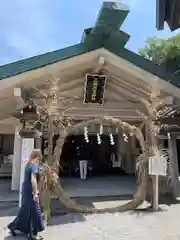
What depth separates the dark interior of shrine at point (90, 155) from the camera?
12.9m

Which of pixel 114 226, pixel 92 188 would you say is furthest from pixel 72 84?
pixel 114 226

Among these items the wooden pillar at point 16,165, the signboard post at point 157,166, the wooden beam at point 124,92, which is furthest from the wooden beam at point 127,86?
the wooden pillar at point 16,165

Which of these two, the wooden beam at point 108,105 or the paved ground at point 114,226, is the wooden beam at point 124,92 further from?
the paved ground at point 114,226

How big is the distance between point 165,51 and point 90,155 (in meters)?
8.29

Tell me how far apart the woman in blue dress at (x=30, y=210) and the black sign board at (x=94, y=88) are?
3.73 metres

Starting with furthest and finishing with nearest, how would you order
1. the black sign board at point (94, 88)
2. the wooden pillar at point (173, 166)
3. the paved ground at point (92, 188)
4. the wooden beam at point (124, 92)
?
the wooden beam at point (124, 92)
the paved ground at point (92, 188)
the black sign board at point (94, 88)
the wooden pillar at point (173, 166)

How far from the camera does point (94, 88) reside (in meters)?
8.21

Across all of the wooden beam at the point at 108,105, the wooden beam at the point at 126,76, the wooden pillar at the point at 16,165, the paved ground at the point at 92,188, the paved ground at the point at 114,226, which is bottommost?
the paved ground at the point at 114,226

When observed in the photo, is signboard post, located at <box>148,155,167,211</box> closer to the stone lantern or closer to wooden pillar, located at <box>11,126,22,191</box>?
the stone lantern

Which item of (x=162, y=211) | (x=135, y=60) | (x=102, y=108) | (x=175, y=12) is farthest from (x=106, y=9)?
(x=162, y=211)

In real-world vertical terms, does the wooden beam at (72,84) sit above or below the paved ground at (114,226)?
above

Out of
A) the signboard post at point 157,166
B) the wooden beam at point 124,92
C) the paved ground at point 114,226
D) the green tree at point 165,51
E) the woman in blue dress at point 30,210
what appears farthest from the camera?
the green tree at point 165,51

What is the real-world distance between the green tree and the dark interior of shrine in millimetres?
4748

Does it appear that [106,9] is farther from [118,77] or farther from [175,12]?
[175,12]
